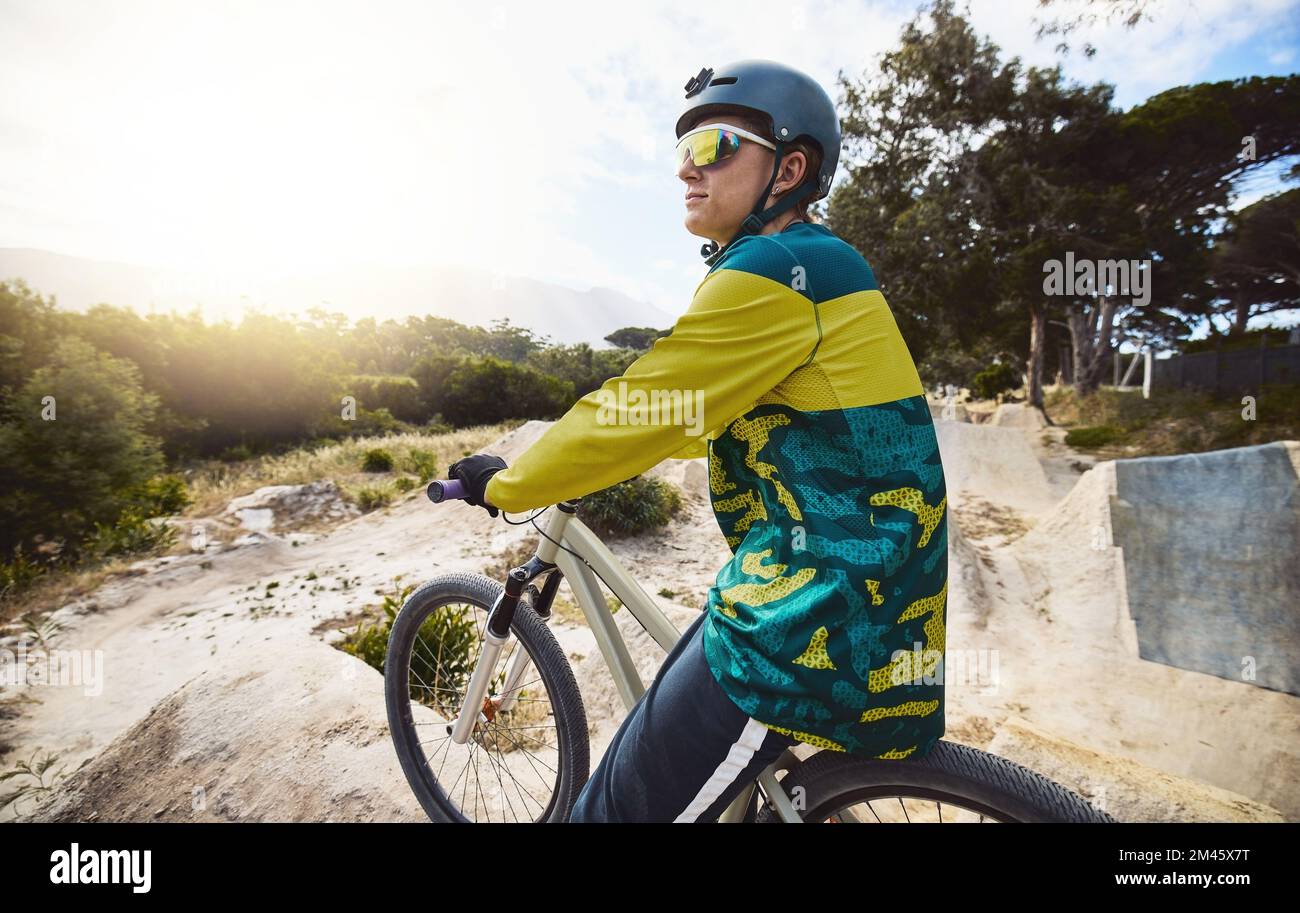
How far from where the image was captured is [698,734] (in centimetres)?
132

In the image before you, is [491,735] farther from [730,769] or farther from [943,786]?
[943,786]

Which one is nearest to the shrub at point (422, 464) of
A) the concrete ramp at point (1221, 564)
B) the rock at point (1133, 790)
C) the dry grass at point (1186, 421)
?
the concrete ramp at point (1221, 564)

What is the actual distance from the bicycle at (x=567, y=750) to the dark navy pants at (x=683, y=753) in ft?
0.67

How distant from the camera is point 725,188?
1482 mm

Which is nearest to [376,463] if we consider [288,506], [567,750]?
[288,506]

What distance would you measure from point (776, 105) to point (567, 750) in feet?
7.18

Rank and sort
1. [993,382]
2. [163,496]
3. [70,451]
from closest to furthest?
[70,451] < [163,496] < [993,382]

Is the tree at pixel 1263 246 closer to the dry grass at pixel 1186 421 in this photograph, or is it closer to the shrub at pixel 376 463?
the dry grass at pixel 1186 421

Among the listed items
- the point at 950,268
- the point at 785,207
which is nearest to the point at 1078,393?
the point at 950,268

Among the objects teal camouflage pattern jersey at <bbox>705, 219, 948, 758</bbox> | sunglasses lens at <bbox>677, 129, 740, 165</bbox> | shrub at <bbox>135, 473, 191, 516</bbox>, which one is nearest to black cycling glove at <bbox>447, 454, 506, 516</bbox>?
teal camouflage pattern jersey at <bbox>705, 219, 948, 758</bbox>

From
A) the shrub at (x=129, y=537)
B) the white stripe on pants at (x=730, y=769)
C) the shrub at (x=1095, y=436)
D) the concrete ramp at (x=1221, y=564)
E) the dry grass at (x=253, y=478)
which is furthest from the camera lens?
the shrub at (x=1095, y=436)

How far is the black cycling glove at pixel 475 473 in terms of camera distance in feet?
5.81
